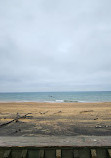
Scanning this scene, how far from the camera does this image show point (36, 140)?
3436 millimetres

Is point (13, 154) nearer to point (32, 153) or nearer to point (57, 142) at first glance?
point (32, 153)

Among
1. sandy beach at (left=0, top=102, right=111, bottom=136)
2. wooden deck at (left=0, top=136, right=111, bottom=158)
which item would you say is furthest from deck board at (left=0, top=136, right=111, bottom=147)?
sandy beach at (left=0, top=102, right=111, bottom=136)

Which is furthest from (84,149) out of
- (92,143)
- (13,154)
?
(13,154)

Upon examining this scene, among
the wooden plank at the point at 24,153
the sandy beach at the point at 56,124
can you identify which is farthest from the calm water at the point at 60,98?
the wooden plank at the point at 24,153

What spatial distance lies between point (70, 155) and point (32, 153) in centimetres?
105

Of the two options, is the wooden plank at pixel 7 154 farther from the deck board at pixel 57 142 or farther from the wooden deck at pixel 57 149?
the deck board at pixel 57 142

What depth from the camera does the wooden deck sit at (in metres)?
3.04

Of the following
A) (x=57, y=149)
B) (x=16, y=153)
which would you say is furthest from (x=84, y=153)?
(x=16, y=153)

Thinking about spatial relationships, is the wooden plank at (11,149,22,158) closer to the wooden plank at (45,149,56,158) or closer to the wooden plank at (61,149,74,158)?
the wooden plank at (45,149,56,158)

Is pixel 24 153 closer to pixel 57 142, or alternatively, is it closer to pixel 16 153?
pixel 16 153

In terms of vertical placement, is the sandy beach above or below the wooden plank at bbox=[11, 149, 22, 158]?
below

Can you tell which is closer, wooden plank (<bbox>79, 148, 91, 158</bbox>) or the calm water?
wooden plank (<bbox>79, 148, 91, 158</bbox>)

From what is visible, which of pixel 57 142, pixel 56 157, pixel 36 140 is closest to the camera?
pixel 56 157

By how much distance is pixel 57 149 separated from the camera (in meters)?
3.08
